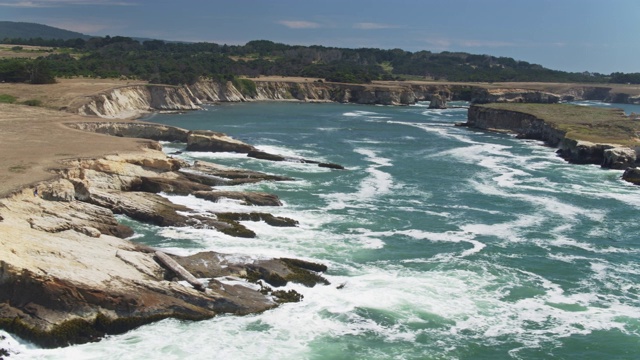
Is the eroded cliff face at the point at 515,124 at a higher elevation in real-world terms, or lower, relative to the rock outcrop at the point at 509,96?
lower

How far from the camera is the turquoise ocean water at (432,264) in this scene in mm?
24547

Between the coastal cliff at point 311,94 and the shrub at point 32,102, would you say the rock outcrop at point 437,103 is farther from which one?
the shrub at point 32,102

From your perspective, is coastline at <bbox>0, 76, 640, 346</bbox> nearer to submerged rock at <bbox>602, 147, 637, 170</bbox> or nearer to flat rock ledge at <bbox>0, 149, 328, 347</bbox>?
flat rock ledge at <bbox>0, 149, 328, 347</bbox>

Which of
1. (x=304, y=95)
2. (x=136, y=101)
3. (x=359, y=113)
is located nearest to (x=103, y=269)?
(x=136, y=101)

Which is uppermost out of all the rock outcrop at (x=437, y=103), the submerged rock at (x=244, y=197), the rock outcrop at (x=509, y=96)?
the rock outcrop at (x=509, y=96)

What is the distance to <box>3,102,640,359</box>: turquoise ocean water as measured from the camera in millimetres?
24547

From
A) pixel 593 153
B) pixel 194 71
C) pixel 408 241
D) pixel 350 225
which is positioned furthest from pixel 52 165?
pixel 194 71

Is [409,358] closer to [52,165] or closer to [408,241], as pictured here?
[408,241]

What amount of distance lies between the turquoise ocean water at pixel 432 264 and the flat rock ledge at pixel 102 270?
69 cm

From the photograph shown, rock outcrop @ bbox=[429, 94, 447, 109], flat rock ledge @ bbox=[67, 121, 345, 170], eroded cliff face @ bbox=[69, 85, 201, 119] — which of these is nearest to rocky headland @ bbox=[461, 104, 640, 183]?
flat rock ledge @ bbox=[67, 121, 345, 170]

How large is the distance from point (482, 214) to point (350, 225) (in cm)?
994

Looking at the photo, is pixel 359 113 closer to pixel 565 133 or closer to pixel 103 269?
pixel 565 133

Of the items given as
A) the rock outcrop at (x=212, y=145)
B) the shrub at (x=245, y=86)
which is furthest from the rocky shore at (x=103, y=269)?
the shrub at (x=245, y=86)

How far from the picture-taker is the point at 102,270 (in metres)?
25.1
